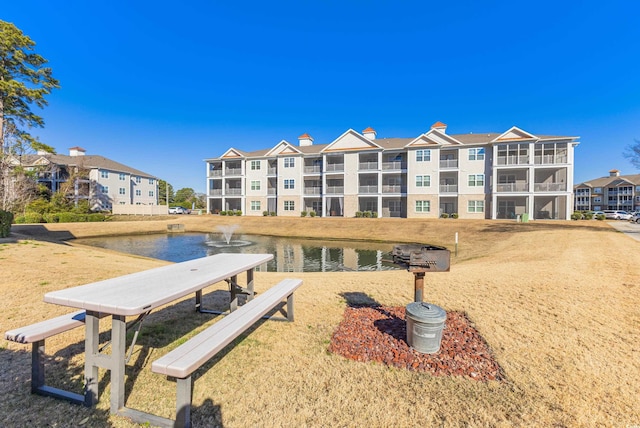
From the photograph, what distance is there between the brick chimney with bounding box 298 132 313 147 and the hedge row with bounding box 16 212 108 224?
3005 centimetres

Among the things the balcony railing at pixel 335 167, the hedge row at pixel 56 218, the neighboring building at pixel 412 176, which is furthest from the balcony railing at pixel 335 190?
the hedge row at pixel 56 218

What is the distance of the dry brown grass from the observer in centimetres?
309

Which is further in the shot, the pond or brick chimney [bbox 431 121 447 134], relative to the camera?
brick chimney [bbox 431 121 447 134]

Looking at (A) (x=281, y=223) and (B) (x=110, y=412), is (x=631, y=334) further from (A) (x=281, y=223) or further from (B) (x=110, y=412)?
(A) (x=281, y=223)

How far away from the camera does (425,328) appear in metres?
4.29

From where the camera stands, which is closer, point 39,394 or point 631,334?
point 39,394

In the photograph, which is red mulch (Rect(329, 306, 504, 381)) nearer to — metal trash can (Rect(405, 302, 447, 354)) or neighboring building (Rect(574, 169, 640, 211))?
metal trash can (Rect(405, 302, 447, 354))

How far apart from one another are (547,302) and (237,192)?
44.1 metres

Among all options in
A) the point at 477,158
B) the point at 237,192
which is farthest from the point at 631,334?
the point at 237,192

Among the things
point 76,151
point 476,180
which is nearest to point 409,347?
point 476,180

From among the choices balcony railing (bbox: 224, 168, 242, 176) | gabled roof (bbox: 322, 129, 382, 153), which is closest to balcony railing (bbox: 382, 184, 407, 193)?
gabled roof (bbox: 322, 129, 382, 153)

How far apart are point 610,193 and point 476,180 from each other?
67.3 m

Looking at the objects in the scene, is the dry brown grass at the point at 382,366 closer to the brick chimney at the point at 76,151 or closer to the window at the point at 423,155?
the window at the point at 423,155

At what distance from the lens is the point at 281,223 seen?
3416cm
